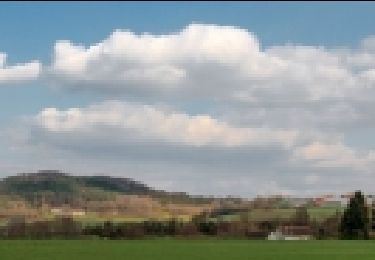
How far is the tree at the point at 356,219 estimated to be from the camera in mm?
106375

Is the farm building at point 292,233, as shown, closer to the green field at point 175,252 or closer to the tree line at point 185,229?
the tree line at point 185,229

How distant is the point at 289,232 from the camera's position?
123 meters

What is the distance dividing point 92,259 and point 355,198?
6670cm

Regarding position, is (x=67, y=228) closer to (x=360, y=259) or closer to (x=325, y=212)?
(x=325, y=212)

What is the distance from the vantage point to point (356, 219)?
4193 inches

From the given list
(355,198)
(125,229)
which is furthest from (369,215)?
(125,229)

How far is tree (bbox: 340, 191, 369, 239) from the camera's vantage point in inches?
4188

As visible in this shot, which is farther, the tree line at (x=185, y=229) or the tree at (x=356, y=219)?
the tree line at (x=185, y=229)

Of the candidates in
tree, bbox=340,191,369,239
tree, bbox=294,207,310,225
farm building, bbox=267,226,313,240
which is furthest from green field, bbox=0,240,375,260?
tree, bbox=294,207,310,225

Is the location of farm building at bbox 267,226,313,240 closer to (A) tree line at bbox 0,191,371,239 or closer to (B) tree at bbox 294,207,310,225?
(A) tree line at bbox 0,191,371,239

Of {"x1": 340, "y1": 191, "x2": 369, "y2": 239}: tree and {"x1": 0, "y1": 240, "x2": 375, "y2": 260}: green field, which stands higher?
{"x1": 340, "y1": 191, "x2": 369, "y2": 239}: tree

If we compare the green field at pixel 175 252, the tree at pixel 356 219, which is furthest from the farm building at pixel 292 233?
the green field at pixel 175 252

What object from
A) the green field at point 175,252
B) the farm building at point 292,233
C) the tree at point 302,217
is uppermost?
the tree at point 302,217

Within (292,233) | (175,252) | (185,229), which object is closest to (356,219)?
(292,233)
